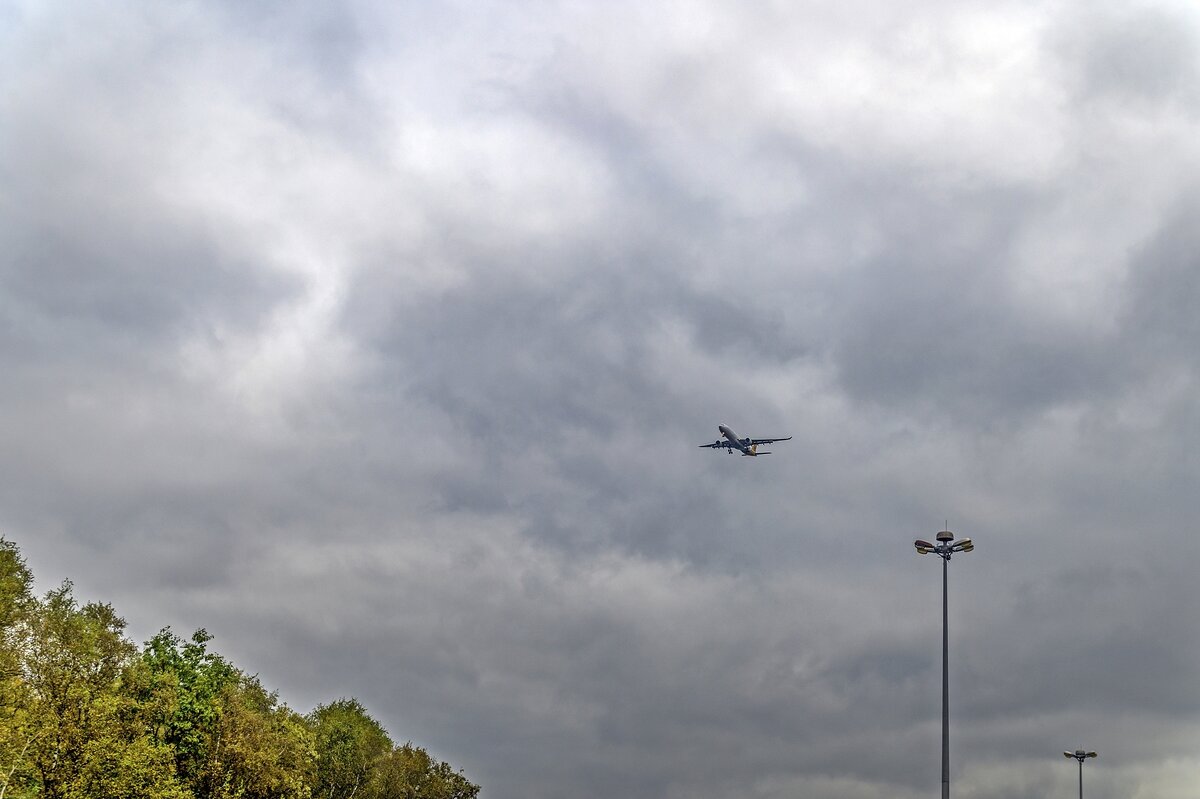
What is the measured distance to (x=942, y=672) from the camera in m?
57.2

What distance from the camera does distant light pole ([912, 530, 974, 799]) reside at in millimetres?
53562

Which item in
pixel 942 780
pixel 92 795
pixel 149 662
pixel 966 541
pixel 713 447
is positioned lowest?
pixel 92 795

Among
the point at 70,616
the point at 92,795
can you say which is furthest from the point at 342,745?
the point at 92,795

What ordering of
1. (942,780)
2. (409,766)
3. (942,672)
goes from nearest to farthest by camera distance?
(942,780) → (942,672) → (409,766)

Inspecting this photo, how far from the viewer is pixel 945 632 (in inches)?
2297

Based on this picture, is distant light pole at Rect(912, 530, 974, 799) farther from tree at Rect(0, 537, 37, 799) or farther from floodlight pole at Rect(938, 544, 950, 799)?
tree at Rect(0, 537, 37, 799)

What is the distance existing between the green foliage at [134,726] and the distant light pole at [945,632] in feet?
133

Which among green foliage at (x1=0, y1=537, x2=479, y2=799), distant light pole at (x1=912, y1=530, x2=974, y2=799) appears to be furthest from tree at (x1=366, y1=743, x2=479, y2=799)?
distant light pole at (x1=912, y1=530, x2=974, y2=799)

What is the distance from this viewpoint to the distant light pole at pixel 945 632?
176 feet

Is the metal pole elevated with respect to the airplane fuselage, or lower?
lower

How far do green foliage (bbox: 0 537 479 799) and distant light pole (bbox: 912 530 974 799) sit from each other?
1590 inches

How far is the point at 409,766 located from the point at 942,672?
8088 cm

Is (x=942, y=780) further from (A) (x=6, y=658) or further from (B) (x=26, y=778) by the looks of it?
(A) (x=6, y=658)

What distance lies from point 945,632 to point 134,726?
43980 mm
